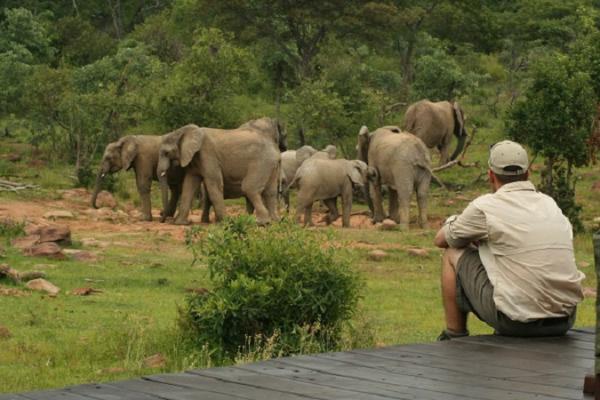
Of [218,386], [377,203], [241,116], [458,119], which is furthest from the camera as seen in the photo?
[241,116]

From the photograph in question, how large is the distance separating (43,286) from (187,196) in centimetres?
791

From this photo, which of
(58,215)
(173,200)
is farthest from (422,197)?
(58,215)

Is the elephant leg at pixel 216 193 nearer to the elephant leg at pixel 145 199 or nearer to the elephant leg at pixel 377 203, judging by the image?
the elephant leg at pixel 145 199

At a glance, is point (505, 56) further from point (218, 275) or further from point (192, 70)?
point (218, 275)

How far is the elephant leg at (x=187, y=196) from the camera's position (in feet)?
64.4

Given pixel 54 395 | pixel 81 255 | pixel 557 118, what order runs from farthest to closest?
pixel 557 118 < pixel 81 255 < pixel 54 395

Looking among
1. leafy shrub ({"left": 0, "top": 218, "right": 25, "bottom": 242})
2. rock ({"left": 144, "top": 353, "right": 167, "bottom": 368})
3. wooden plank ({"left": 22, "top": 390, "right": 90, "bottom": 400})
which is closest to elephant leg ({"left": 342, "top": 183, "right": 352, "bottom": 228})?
leafy shrub ({"left": 0, "top": 218, "right": 25, "bottom": 242})

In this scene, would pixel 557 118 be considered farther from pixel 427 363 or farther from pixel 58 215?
pixel 427 363

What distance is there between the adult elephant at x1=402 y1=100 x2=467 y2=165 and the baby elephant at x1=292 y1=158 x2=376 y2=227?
502 cm

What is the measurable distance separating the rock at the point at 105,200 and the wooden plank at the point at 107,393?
15835 millimetres

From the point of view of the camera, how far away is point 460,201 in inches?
908

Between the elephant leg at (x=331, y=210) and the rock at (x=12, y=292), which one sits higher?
the elephant leg at (x=331, y=210)

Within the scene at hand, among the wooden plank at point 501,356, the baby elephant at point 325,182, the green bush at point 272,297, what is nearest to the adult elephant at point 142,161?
the baby elephant at point 325,182

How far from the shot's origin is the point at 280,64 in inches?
1329
